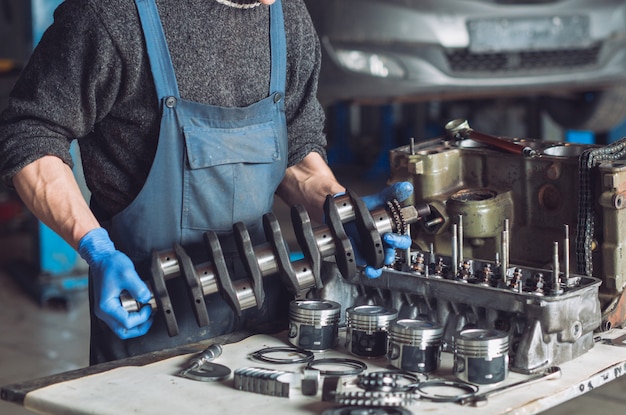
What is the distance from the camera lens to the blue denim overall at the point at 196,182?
183 centimetres

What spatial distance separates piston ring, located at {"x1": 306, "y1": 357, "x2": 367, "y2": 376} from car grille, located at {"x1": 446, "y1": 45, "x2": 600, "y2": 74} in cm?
257

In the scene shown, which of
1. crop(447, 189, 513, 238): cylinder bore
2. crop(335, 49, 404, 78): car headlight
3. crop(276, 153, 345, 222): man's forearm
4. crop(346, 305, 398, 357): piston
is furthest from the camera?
crop(335, 49, 404, 78): car headlight

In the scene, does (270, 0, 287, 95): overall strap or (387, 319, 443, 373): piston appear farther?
(270, 0, 287, 95): overall strap

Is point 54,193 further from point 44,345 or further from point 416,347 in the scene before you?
point 44,345

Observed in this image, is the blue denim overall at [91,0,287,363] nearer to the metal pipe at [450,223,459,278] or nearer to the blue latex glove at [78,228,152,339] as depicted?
the blue latex glove at [78,228,152,339]

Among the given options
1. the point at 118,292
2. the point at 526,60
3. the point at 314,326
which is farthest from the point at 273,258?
the point at 526,60

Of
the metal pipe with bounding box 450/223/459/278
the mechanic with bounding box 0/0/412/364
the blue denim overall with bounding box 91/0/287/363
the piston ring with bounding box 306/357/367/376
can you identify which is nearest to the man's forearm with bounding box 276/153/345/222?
the mechanic with bounding box 0/0/412/364

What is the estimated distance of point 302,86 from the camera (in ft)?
6.79

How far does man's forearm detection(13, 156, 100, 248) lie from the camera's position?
68.6 inches

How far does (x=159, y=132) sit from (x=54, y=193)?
0.70ft

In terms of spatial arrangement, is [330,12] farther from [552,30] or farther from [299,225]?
[299,225]

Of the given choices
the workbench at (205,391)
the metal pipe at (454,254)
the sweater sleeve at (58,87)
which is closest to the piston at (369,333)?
the workbench at (205,391)

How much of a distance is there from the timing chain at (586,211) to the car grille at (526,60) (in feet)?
7.39

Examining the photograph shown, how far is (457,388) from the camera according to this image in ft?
5.03
